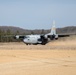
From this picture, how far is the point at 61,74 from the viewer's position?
11734 millimetres

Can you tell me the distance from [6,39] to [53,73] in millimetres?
91247

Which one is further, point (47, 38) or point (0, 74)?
point (47, 38)

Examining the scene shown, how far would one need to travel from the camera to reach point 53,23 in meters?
73.9

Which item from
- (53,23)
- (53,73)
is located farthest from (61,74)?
(53,23)

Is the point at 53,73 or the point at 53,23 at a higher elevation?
the point at 53,23

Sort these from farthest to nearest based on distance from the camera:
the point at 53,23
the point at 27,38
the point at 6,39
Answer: the point at 6,39 → the point at 53,23 → the point at 27,38

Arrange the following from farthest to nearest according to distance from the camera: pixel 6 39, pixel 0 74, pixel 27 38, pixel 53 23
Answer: pixel 6 39 → pixel 53 23 → pixel 27 38 → pixel 0 74

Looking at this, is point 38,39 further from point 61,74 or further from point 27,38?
point 61,74

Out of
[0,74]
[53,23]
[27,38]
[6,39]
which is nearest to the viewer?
[0,74]

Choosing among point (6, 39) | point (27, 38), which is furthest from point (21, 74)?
point (6, 39)

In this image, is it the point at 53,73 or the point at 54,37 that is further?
the point at 54,37

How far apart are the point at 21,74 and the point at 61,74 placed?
1.70m

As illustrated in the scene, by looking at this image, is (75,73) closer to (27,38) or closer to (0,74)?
(0,74)

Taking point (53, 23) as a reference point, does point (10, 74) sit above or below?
below
